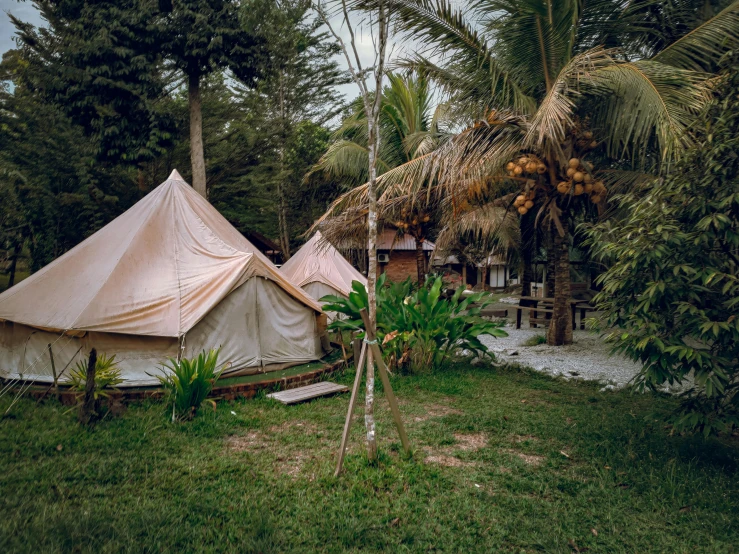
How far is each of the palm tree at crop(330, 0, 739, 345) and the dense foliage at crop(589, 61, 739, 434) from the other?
2956 mm

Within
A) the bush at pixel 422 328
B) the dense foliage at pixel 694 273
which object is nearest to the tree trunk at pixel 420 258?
the bush at pixel 422 328

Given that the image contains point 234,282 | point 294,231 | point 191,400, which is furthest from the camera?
point 294,231

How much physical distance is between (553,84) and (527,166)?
4.40 ft

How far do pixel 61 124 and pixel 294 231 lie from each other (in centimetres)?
1164

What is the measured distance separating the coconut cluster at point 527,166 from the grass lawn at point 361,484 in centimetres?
418

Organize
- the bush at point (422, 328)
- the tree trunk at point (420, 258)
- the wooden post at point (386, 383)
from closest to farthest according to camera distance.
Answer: the wooden post at point (386, 383) < the bush at point (422, 328) < the tree trunk at point (420, 258)

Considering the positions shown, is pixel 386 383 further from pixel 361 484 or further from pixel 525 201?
pixel 525 201

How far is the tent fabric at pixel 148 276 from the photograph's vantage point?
24.2 feet

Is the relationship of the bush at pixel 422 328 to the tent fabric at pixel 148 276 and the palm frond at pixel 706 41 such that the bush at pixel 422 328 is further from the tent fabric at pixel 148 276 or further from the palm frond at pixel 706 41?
the palm frond at pixel 706 41

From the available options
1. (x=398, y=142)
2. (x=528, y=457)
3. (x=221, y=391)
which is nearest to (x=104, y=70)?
(x=398, y=142)

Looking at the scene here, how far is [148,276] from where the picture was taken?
8.01 meters

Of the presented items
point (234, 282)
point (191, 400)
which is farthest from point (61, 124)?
point (191, 400)

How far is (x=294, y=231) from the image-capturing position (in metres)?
25.3

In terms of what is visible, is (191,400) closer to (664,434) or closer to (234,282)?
(234,282)
